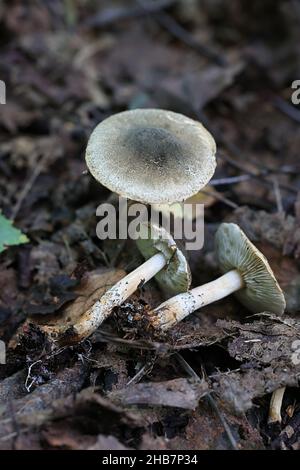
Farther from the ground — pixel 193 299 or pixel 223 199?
pixel 223 199

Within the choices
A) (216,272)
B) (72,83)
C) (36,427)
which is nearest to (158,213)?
(216,272)

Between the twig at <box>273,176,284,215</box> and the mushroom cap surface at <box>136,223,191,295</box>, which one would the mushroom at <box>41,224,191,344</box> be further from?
the twig at <box>273,176,284,215</box>

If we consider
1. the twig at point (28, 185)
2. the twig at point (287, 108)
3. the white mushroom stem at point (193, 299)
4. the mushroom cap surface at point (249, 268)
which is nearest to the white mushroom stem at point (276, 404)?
the mushroom cap surface at point (249, 268)

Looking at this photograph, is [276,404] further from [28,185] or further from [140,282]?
[28,185]

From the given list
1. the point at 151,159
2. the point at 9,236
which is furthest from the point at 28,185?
the point at 151,159

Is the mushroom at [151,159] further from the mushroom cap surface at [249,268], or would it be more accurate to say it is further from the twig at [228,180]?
the twig at [228,180]

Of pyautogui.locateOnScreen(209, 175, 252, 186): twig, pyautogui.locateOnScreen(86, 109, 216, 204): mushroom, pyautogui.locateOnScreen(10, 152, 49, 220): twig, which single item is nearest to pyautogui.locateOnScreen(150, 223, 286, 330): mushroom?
pyautogui.locateOnScreen(86, 109, 216, 204): mushroom

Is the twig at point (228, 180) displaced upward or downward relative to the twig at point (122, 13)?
downward
